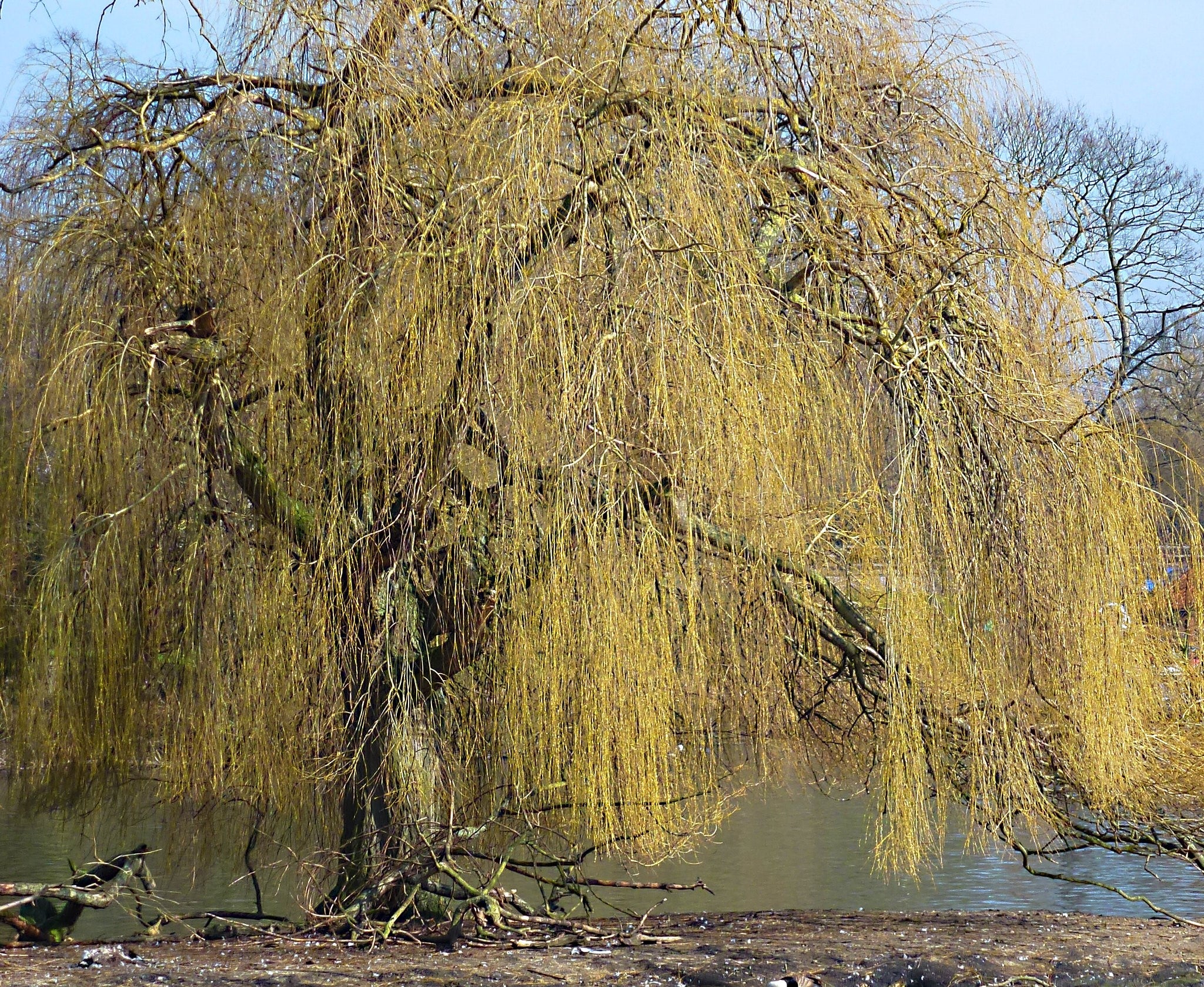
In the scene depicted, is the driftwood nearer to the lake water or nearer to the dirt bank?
the dirt bank

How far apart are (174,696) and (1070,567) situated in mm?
3926

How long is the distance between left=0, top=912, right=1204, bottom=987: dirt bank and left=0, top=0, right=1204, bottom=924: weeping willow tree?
18.5 inches

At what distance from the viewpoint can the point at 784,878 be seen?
942cm

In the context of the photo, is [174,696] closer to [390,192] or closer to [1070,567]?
[390,192]

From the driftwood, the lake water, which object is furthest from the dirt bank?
the lake water

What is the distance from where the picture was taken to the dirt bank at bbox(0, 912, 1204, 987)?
15.6ft

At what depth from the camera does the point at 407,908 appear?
5.79 meters

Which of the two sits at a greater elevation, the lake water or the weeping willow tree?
the weeping willow tree

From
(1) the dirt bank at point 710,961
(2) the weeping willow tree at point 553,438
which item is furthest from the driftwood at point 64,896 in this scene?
(2) the weeping willow tree at point 553,438

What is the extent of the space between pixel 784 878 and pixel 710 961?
14.6ft

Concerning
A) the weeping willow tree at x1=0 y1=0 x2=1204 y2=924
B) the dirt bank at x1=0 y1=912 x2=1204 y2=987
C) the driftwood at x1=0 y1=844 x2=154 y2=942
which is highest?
the weeping willow tree at x1=0 y1=0 x2=1204 y2=924

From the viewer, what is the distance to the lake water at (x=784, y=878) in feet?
27.3

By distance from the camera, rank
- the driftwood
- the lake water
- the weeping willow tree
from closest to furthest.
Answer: the weeping willow tree, the driftwood, the lake water

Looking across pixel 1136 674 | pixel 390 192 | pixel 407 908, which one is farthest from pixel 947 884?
pixel 390 192
